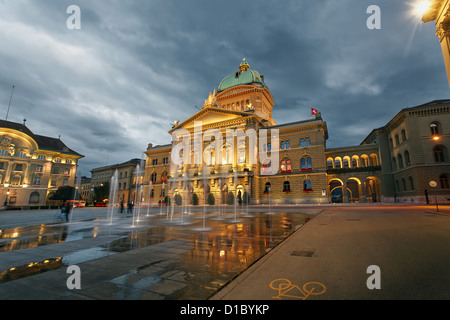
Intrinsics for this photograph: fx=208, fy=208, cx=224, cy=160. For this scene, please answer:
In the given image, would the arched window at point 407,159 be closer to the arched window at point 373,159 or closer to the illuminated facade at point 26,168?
the arched window at point 373,159

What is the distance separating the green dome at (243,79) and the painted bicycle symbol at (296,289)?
5584 centimetres

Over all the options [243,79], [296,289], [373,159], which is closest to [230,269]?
[296,289]

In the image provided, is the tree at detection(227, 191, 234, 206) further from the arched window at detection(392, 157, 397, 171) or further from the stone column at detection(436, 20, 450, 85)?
the stone column at detection(436, 20, 450, 85)

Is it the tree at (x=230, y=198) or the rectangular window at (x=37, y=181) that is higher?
the rectangular window at (x=37, y=181)

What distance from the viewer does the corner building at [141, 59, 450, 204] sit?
122 feet

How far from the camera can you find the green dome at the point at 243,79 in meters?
55.4

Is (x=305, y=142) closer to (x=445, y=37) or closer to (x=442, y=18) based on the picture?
(x=445, y=37)

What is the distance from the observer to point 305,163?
129 feet

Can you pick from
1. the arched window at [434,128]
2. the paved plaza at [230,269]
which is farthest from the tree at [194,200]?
the arched window at [434,128]

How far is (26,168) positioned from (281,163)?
6386 cm

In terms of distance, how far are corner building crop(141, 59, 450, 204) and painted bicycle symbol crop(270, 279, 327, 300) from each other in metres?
A: 34.5

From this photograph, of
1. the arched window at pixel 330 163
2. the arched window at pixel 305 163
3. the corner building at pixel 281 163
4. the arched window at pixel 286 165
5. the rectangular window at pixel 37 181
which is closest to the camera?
the corner building at pixel 281 163
